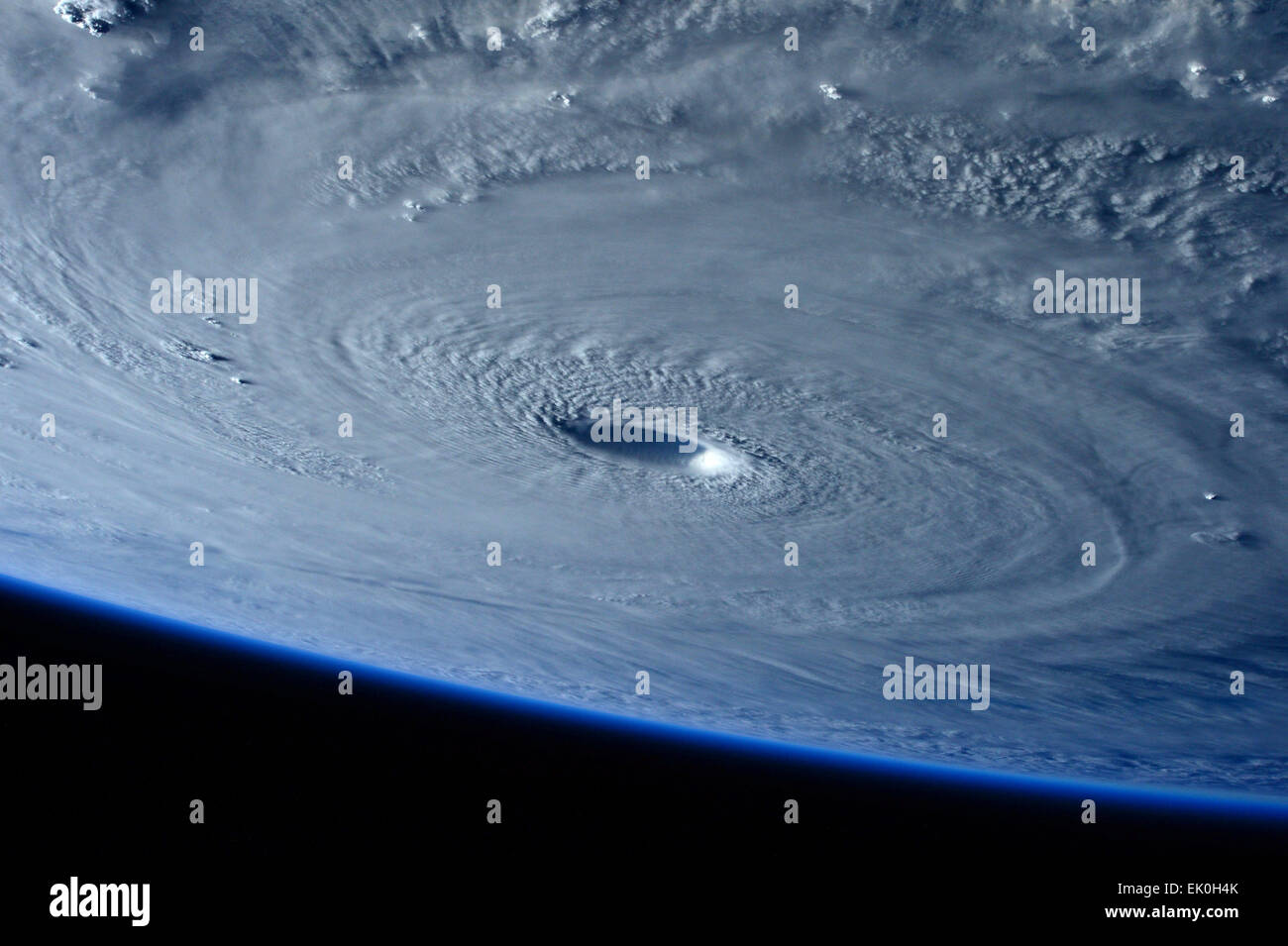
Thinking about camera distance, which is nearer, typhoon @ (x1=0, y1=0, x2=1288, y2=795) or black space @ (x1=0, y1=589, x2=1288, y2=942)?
typhoon @ (x1=0, y1=0, x2=1288, y2=795)

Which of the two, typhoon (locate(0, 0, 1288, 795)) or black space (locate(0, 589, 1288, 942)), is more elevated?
typhoon (locate(0, 0, 1288, 795))

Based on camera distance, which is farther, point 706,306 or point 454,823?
point 454,823

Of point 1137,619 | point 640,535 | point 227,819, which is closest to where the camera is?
point 1137,619

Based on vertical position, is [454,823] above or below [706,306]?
below

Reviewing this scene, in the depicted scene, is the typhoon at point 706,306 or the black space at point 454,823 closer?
Result: the typhoon at point 706,306

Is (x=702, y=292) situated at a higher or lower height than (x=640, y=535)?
higher

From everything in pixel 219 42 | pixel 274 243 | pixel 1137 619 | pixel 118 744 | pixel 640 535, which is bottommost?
pixel 118 744

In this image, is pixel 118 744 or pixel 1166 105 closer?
pixel 1166 105

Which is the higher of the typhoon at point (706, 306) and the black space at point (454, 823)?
the typhoon at point (706, 306)

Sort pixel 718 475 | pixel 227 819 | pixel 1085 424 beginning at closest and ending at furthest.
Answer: pixel 1085 424 < pixel 718 475 < pixel 227 819
